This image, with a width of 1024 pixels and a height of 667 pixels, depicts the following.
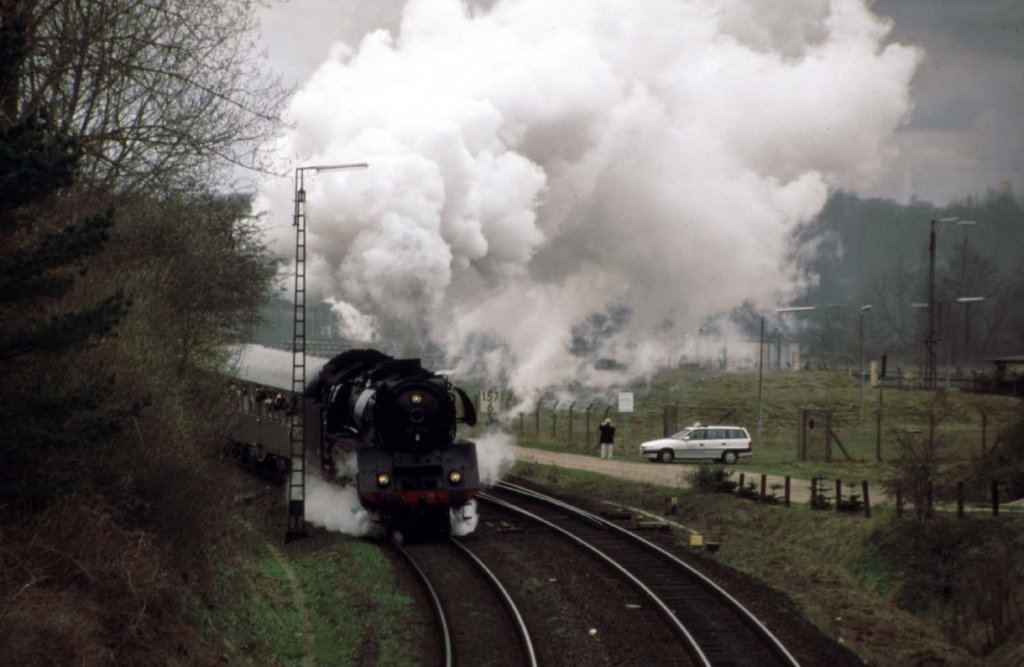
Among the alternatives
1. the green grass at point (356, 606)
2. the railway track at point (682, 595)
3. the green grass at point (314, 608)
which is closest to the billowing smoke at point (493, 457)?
the railway track at point (682, 595)

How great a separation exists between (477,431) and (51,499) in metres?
30.4

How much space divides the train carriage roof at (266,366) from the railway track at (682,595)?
5.37 m

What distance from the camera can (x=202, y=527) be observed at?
1360cm

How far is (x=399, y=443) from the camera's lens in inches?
730

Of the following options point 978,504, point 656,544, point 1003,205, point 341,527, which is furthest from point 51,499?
point 1003,205

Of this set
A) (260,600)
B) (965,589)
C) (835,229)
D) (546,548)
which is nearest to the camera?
(260,600)

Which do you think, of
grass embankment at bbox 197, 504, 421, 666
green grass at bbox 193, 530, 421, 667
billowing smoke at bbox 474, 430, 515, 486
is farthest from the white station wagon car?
green grass at bbox 193, 530, 421, 667

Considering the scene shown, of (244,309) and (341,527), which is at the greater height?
(244,309)

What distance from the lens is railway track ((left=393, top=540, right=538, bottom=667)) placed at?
12992 millimetres

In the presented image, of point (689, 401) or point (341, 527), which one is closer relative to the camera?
point (341, 527)

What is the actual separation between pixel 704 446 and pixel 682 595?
18052 millimetres

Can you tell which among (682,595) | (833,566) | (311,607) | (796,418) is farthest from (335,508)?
(796,418)

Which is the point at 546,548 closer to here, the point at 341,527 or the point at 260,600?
the point at 341,527

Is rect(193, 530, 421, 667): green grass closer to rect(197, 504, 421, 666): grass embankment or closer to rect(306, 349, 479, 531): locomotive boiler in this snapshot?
rect(197, 504, 421, 666): grass embankment
